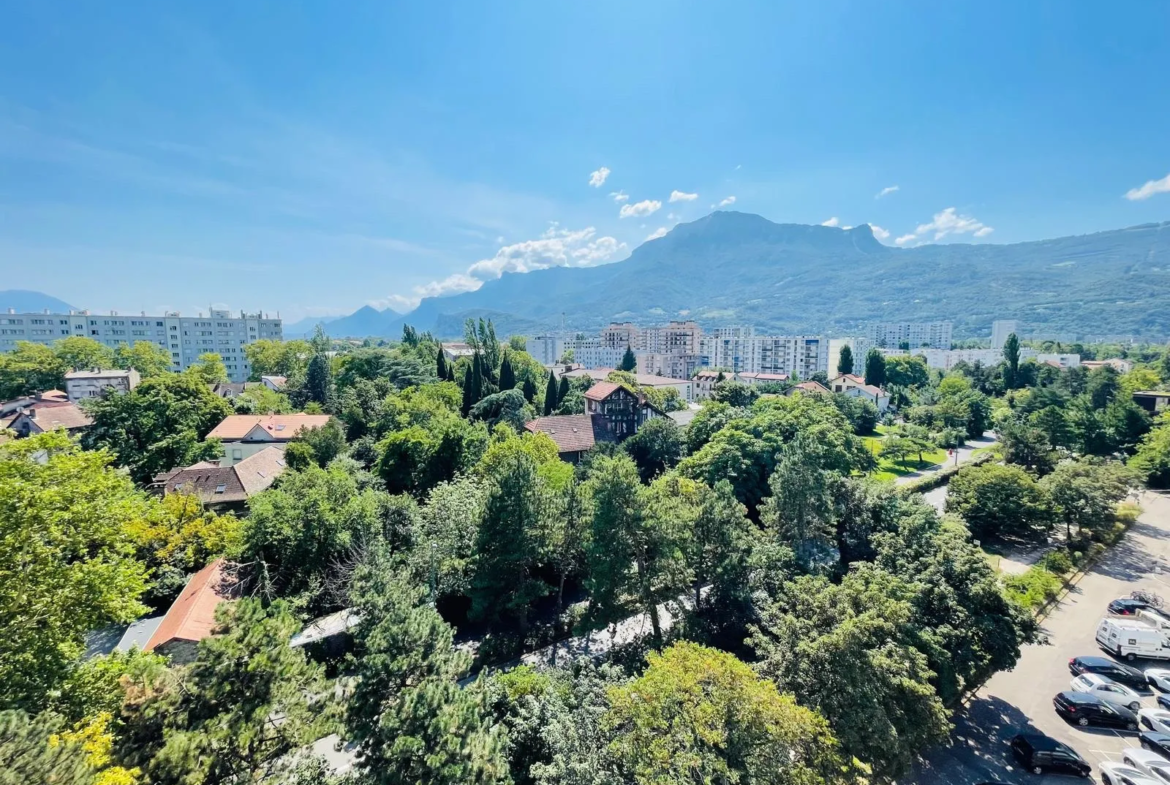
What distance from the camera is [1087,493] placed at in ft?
85.6

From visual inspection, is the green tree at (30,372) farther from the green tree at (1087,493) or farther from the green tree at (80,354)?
the green tree at (1087,493)

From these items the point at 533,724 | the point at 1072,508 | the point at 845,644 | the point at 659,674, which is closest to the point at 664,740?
the point at 659,674

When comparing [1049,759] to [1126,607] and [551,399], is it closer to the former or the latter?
[1126,607]

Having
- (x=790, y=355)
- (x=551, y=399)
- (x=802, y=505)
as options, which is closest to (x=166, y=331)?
(x=551, y=399)

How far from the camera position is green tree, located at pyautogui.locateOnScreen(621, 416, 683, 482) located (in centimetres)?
3900

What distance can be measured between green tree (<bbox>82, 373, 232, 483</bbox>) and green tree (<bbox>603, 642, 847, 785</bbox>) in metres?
33.9

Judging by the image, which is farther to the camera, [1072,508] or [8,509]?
[1072,508]

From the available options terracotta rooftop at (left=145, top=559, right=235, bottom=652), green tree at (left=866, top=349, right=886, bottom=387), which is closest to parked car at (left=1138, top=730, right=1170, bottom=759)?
terracotta rooftop at (left=145, top=559, right=235, bottom=652)

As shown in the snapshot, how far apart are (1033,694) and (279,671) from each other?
80.3ft

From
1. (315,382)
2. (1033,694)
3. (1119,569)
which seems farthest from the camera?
(315,382)

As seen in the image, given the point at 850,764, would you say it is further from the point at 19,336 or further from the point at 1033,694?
the point at 19,336

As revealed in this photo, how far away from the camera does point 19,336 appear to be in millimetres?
90000

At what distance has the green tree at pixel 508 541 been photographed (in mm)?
18375

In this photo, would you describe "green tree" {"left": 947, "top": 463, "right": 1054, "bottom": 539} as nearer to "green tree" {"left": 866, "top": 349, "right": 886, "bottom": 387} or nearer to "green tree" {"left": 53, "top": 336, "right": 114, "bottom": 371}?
"green tree" {"left": 866, "top": 349, "right": 886, "bottom": 387}
